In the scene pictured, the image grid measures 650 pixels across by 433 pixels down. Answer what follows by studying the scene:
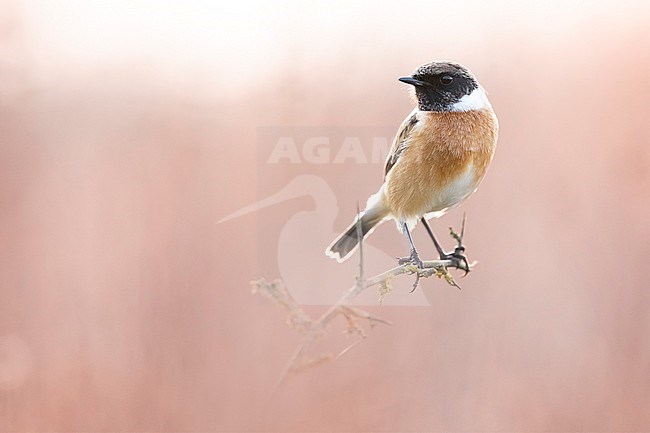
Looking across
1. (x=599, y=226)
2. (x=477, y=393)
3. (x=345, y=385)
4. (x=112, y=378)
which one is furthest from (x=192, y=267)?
(x=599, y=226)

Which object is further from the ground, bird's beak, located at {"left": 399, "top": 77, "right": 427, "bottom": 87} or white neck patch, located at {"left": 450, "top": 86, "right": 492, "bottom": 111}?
bird's beak, located at {"left": 399, "top": 77, "right": 427, "bottom": 87}

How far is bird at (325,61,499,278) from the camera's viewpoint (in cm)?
195

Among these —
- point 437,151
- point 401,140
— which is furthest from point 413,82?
point 401,140

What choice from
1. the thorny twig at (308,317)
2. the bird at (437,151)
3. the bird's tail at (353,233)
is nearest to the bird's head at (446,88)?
the bird at (437,151)

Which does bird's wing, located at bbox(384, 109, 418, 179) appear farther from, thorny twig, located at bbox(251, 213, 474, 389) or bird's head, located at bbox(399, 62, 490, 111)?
thorny twig, located at bbox(251, 213, 474, 389)

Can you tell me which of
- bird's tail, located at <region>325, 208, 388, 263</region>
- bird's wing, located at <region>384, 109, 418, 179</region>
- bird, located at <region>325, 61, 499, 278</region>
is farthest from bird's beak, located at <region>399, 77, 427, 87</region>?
bird's tail, located at <region>325, 208, 388, 263</region>

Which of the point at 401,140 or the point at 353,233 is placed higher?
the point at 401,140

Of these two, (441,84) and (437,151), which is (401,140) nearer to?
Answer: (437,151)

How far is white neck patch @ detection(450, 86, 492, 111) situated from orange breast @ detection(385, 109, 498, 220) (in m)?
0.02

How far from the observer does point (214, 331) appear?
4.54 metres

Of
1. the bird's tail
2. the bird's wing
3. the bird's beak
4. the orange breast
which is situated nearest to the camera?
the bird's beak

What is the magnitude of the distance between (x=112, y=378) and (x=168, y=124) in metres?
1.77

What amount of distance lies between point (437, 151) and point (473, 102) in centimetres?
24

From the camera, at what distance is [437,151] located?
7.07ft
